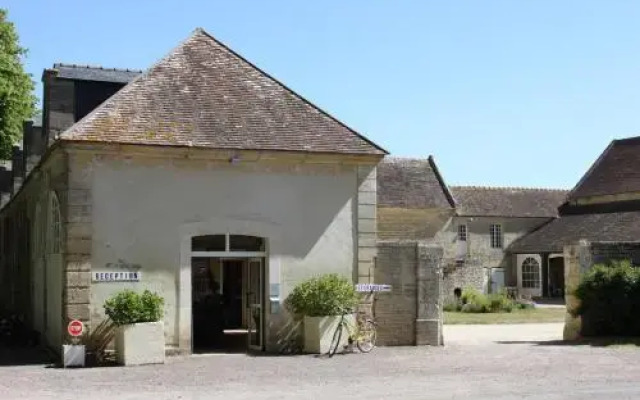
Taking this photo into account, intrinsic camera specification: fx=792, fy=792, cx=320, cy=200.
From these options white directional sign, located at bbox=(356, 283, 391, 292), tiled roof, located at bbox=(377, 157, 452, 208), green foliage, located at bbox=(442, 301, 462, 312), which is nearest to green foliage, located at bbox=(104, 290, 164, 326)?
white directional sign, located at bbox=(356, 283, 391, 292)

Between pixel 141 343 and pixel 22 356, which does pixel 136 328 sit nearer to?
pixel 141 343

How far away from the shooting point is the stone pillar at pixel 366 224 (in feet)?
55.5

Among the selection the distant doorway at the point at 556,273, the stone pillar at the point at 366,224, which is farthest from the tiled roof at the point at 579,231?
the stone pillar at the point at 366,224

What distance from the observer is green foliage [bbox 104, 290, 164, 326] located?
14.3m

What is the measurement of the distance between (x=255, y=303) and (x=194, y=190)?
9.40 feet

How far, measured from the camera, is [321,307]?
15.9 meters

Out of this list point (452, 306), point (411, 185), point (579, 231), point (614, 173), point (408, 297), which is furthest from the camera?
point (614, 173)

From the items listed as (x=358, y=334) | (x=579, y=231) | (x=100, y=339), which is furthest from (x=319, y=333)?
(x=579, y=231)

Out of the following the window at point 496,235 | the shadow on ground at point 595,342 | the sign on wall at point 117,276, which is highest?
the window at point 496,235

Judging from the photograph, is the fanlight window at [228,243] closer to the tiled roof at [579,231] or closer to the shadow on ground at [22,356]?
the shadow on ground at [22,356]

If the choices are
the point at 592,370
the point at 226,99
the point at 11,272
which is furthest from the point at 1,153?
the point at 592,370

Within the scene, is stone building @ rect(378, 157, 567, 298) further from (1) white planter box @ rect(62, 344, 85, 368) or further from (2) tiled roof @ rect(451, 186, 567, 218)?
(1) white planter box @ rect(62, 344, 85, 368)

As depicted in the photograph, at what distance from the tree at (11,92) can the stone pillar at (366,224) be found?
17.8m

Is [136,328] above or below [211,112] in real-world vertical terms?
below
